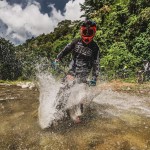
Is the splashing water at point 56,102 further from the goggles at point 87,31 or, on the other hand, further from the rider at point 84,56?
the goggles at point 87,31

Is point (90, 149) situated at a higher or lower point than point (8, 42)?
lower

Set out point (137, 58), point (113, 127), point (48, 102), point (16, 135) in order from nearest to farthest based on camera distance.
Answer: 1. point (16, 135)
2. point (113, 127)
3. point (48, 102)
4. point (137, 58)

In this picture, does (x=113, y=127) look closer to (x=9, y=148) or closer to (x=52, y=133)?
(x=52, y=133)

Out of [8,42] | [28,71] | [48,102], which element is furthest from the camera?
[8,42]

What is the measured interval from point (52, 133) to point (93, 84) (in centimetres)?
208

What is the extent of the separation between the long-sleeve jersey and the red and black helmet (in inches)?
7.3

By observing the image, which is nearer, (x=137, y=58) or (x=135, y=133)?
(x=135, y=133)

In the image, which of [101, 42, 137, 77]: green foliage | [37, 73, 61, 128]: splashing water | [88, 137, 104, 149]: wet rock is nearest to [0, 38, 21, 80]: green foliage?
[101, 42, 137, 77]: green foliage

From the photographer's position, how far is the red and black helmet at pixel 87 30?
8117mm

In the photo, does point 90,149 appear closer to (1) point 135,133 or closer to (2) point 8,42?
(1) point 135,133

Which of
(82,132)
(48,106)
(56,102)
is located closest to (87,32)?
(56,102)

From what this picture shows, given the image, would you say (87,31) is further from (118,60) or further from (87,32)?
(118,60)

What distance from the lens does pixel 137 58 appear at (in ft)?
86.0

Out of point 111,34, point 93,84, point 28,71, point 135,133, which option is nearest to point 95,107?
point 93,84
